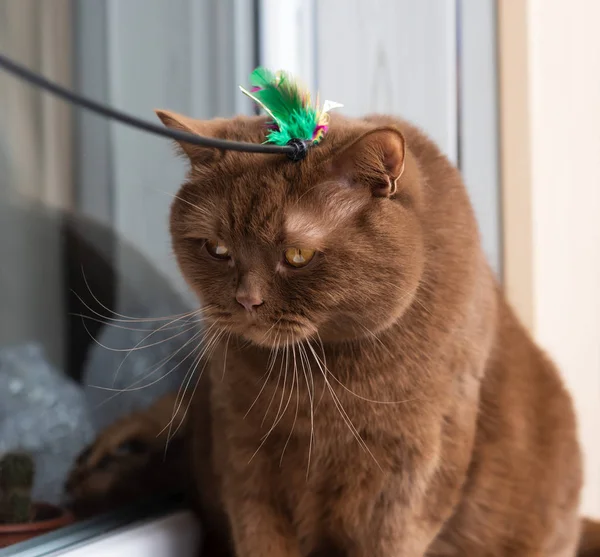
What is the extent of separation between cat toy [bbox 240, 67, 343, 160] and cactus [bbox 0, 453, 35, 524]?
0.61 m

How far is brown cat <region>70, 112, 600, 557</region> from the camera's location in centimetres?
84

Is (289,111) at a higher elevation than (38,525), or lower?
higher

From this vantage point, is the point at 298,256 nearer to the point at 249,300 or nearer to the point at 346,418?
the point at 249,300

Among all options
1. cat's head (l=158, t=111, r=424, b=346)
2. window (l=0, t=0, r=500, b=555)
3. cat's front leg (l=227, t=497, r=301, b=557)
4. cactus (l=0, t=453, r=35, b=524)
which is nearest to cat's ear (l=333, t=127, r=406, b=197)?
cat's head (l=158, t=111, r=424, b=346)

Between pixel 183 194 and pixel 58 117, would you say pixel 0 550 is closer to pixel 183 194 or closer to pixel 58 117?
pixel 183 194

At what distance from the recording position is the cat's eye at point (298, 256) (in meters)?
0.83

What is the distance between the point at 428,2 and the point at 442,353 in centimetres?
87

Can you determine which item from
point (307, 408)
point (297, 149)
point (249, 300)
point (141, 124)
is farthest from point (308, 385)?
point (141, 124)

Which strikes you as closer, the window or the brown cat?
the brown cat

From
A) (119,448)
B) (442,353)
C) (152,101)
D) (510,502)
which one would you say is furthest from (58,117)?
(510,502)

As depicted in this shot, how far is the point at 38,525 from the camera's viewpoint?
3.52 feet

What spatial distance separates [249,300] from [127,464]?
0.60 m

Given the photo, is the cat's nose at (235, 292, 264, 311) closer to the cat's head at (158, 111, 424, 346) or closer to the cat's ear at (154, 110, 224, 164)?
the cat's head at (158, 111, 424, 346)

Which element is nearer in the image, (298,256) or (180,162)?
(298,256)
